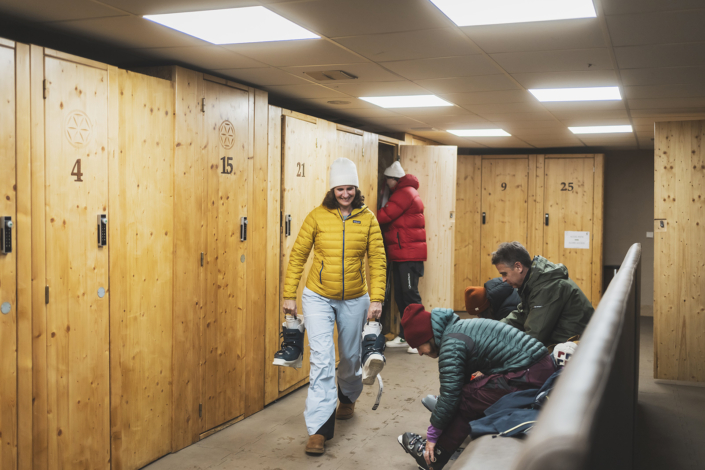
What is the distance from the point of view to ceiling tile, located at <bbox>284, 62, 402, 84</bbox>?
3.70 meters

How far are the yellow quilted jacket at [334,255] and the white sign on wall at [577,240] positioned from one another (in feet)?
18.0

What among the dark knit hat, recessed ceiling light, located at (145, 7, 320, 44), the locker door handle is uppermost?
recessed ceiling light, located at (145, 7, 320, 44)

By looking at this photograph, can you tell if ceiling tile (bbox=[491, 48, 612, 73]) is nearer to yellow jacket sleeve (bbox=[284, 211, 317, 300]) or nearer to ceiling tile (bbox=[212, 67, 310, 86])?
ceiling tile (bbox=[212, 67, 310, 86])

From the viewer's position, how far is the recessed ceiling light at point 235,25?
2.71 metres

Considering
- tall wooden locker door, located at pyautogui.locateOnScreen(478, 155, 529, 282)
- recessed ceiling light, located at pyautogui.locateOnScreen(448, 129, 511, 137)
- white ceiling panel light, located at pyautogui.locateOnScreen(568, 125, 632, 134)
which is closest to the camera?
white ceiling panel light, located at pyautogui.locateOnScreen(568, 125, 632, 134)

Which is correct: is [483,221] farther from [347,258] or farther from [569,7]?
[569,7]

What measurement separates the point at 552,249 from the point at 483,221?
3.48 ft

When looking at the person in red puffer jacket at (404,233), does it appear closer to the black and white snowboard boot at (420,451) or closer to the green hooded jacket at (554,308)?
the green hooded jacket at (554,308)

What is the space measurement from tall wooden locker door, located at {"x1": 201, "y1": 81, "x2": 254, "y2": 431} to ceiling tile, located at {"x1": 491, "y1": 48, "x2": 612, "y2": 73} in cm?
173

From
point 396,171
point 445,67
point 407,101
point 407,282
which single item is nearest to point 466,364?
point 445,67

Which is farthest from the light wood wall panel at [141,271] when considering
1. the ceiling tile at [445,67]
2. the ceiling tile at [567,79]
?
the ceiling tile at [567,79]

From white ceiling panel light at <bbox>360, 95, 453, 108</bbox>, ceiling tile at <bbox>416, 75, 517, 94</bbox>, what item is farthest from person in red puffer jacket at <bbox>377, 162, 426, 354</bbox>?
ceiling tile at <bbox>416, 75, 517, 94</bbox>

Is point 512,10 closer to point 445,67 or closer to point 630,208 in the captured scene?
point 445,67

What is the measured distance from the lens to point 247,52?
3.39 m
